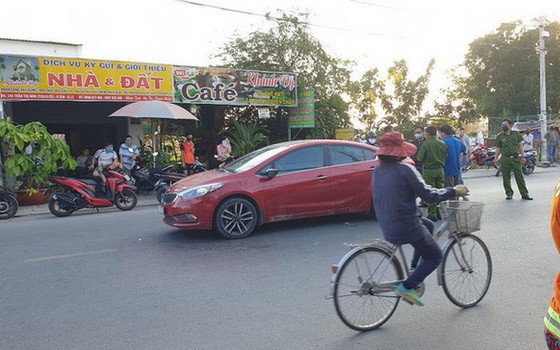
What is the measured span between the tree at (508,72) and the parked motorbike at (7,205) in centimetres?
Result: 3832

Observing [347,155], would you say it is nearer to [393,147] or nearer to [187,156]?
[393,147]

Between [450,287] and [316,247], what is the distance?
264 centimetres

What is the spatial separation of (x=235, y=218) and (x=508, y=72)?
138ft

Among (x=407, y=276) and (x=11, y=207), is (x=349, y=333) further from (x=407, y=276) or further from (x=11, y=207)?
(x=11, y=207)

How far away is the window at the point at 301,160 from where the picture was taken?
7.91 m

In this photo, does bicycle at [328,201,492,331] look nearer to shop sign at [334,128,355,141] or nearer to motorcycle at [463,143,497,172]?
shop sign at [334,128,355,141]

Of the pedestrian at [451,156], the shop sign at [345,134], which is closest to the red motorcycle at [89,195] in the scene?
the pedestrian at [451,156]

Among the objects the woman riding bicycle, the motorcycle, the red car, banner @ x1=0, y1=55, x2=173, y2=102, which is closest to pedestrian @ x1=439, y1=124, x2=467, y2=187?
the red car

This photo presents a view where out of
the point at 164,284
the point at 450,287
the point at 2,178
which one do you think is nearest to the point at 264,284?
the point at 164,284

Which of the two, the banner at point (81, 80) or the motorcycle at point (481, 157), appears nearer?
the banner at point (81, 80)

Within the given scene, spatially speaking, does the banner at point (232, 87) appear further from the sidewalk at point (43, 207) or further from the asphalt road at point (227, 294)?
the asphalt road at point (227, 294)

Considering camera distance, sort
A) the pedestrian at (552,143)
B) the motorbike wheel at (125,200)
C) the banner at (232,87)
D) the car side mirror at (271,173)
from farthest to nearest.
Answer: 1. the pedestrian at (552,143)
2. the banner at (232,87)
3. the motorbike wheel at (125,200)
4. the car side mirror at (271,173)

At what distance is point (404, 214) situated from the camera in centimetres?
383

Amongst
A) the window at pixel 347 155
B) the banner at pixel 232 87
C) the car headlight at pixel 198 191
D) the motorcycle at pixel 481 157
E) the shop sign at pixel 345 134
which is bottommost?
the motorcycle at pixel 481 157
